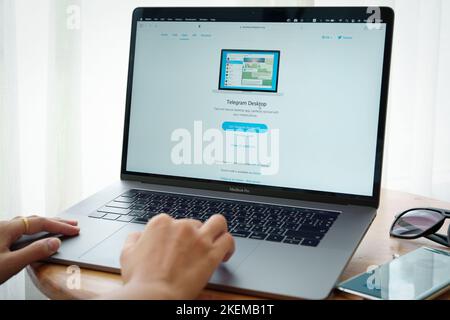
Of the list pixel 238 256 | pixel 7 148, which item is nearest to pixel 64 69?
pixel 7 148

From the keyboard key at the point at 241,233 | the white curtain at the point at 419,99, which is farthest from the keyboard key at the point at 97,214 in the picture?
the white curtain at the point at 419,99

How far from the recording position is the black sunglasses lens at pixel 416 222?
37.3 inches

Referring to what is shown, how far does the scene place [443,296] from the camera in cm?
75

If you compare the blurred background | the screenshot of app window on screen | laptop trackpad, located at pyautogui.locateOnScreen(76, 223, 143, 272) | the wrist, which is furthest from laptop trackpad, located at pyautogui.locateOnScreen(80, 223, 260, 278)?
the blurred background

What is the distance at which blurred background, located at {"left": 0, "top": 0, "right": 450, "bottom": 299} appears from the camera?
1657 millimetres

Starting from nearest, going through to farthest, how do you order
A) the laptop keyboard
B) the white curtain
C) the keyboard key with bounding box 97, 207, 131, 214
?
the laptop keyboard → the keyboard key with bounding box 97, 207, 131, 214 → the white curtain

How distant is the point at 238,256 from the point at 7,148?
1083 millimetres

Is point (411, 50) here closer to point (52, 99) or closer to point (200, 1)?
point (200, 1)

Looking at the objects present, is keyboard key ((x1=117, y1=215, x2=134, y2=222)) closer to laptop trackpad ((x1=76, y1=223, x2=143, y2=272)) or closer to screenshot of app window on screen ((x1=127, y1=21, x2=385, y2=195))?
laptop trackpad ((x1=76, y1=223, x2=143, y2=272))

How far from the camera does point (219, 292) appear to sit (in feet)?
2.43

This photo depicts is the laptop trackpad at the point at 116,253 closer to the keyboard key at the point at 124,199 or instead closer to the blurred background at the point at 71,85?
the keyboard key at the point at 124,199

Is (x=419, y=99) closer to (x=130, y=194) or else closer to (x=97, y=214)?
(x=130, y=194)

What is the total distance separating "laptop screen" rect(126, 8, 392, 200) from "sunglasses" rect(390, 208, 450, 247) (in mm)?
75

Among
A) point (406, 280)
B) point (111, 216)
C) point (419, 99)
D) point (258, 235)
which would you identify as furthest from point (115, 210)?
point (419, 99)
